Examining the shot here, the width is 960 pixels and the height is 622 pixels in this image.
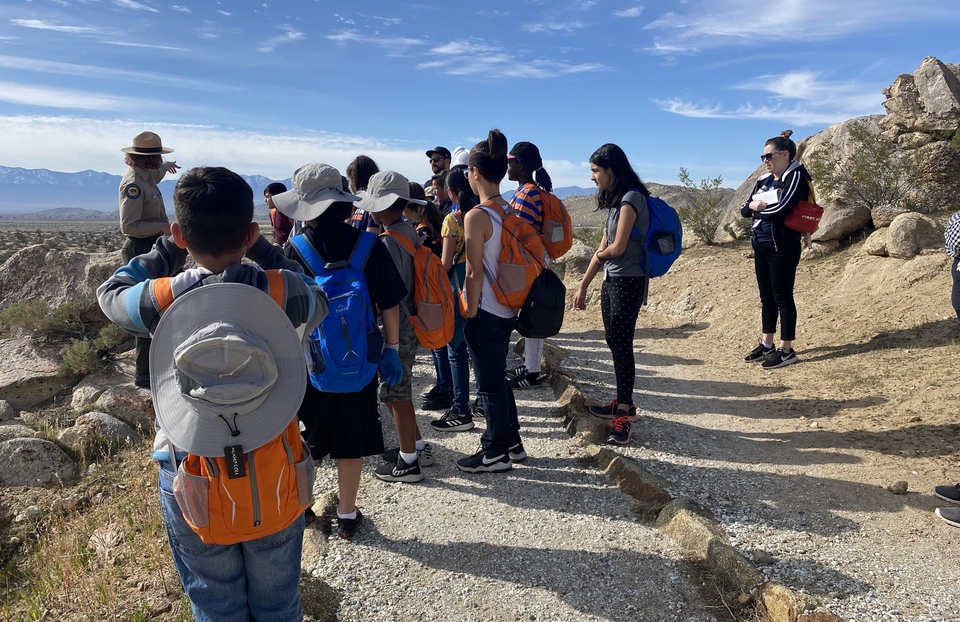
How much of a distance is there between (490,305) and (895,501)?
8.99 ft

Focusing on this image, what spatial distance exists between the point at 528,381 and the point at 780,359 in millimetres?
2885

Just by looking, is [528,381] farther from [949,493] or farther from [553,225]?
[949,493]

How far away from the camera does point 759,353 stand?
270 inches

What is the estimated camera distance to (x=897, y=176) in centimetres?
973

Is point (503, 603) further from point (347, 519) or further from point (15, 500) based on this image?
point (15, 500)

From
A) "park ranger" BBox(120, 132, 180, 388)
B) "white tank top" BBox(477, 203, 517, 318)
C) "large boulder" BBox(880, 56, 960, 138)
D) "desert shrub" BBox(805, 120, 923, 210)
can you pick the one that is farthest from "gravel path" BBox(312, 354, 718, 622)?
"large boulder" BBox(880, 56, 960, 138)

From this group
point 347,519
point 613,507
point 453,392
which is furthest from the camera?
point 453,392

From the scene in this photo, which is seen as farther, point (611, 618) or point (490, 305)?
point (490, 305)

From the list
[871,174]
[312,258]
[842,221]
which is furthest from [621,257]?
[871,174]

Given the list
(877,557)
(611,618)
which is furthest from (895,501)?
(611,618)

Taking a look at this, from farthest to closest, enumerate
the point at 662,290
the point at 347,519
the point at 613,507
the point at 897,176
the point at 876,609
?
the point at 662,290 < the point at 897,176 < the point at 613,507 < the point at 347,519 < the point at 876,609

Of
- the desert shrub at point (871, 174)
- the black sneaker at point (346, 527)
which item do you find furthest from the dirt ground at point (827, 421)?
the black sneaker at point (346, 527)

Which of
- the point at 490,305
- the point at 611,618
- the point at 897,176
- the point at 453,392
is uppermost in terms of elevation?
the point at 897,176

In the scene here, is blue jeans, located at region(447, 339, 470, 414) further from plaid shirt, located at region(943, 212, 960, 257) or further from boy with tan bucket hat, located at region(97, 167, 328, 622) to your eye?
plaid shirt, located at region(943, 212, 960, 257)
